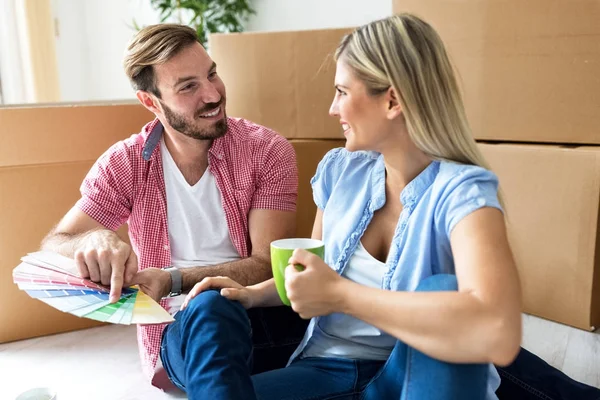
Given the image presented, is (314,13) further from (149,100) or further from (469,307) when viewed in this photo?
(469,307)

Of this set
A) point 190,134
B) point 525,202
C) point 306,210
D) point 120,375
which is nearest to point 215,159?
point 190,134

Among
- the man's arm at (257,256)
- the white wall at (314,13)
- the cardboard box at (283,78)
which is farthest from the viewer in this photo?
the white wall at (314,13)

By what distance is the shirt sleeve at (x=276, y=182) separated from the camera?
54.2 inches

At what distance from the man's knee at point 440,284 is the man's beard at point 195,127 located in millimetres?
716

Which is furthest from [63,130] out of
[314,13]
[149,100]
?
[314,13]

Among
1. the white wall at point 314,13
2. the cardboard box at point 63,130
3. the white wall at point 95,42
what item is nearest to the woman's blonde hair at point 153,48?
the cardboard box at point 63,130

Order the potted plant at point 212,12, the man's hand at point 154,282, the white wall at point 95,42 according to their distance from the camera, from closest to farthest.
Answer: the man's hand at point 154,282
the potted plant at point 212,12
the white wall at point 95,42

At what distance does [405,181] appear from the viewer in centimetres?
96

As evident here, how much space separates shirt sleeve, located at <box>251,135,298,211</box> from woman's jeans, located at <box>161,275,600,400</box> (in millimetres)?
331

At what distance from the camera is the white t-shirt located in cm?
138

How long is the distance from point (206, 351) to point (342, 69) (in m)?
0.46

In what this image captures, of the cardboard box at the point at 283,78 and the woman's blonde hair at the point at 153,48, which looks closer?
the woman's blonde hair at the point at 153,48

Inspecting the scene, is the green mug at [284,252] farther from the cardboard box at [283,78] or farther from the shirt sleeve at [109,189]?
the cardboard box at [283,78]

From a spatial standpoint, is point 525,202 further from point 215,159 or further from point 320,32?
point 215,159
